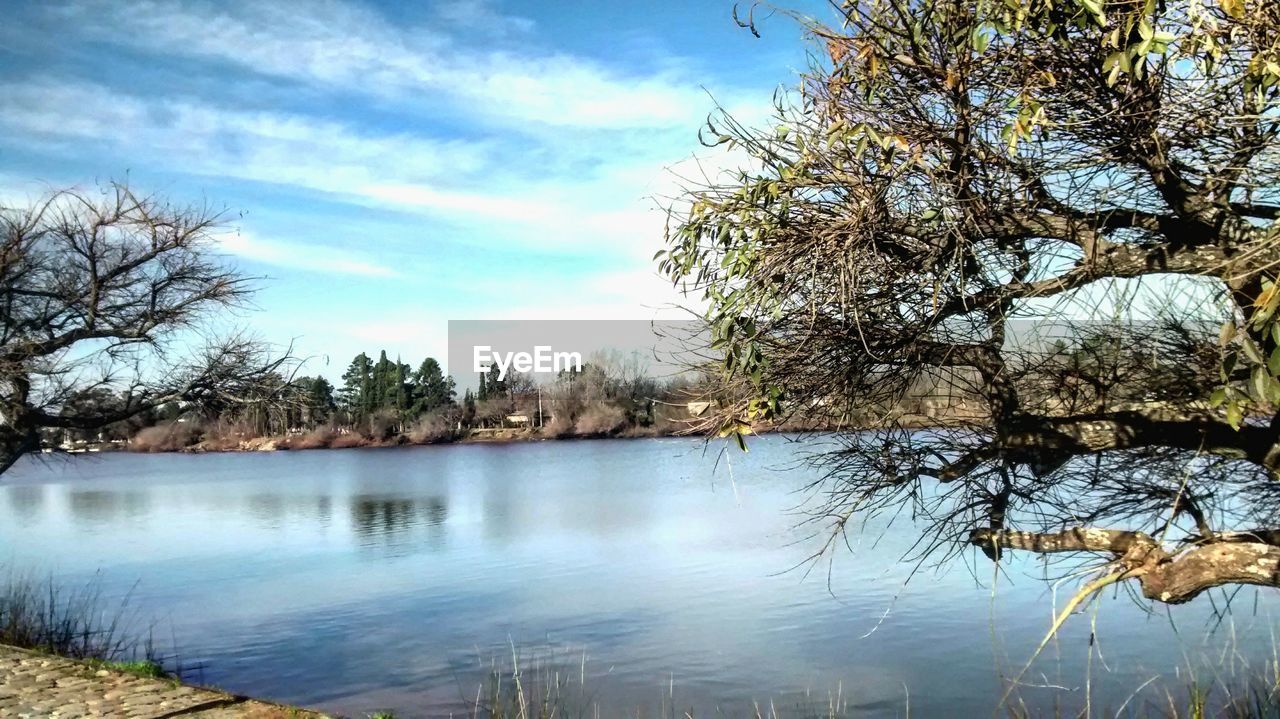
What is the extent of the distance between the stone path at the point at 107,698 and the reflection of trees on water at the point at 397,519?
53.9 feet

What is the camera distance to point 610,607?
17.5 metres

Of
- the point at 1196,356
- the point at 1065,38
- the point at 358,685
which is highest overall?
the point at 1065,38

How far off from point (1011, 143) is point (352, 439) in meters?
95.4

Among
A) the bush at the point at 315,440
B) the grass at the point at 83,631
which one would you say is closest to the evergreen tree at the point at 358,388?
the bush at the point at 315,440

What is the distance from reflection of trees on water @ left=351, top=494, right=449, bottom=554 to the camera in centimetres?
2786

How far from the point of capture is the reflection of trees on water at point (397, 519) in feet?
91.4

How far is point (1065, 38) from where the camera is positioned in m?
4.52

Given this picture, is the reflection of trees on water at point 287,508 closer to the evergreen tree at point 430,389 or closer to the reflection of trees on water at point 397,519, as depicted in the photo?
the reflection of trees on water at point 397,519

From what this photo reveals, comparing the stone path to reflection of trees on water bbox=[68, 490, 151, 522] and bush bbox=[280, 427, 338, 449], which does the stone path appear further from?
bush bbox=[280, 427, 338, 449]

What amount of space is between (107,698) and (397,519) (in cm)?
2538

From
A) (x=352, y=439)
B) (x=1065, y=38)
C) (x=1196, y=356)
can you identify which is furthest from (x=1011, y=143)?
(x=352, y=439)

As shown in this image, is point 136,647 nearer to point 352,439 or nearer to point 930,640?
point 930,640

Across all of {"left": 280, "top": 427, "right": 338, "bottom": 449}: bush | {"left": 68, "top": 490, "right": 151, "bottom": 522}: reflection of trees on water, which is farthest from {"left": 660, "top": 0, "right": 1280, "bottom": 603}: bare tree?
{"left": 280, "top": 427, "right": 338, "bottom": 449}: bush

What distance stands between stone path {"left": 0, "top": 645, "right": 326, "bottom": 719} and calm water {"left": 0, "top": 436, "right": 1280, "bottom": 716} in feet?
11.6
